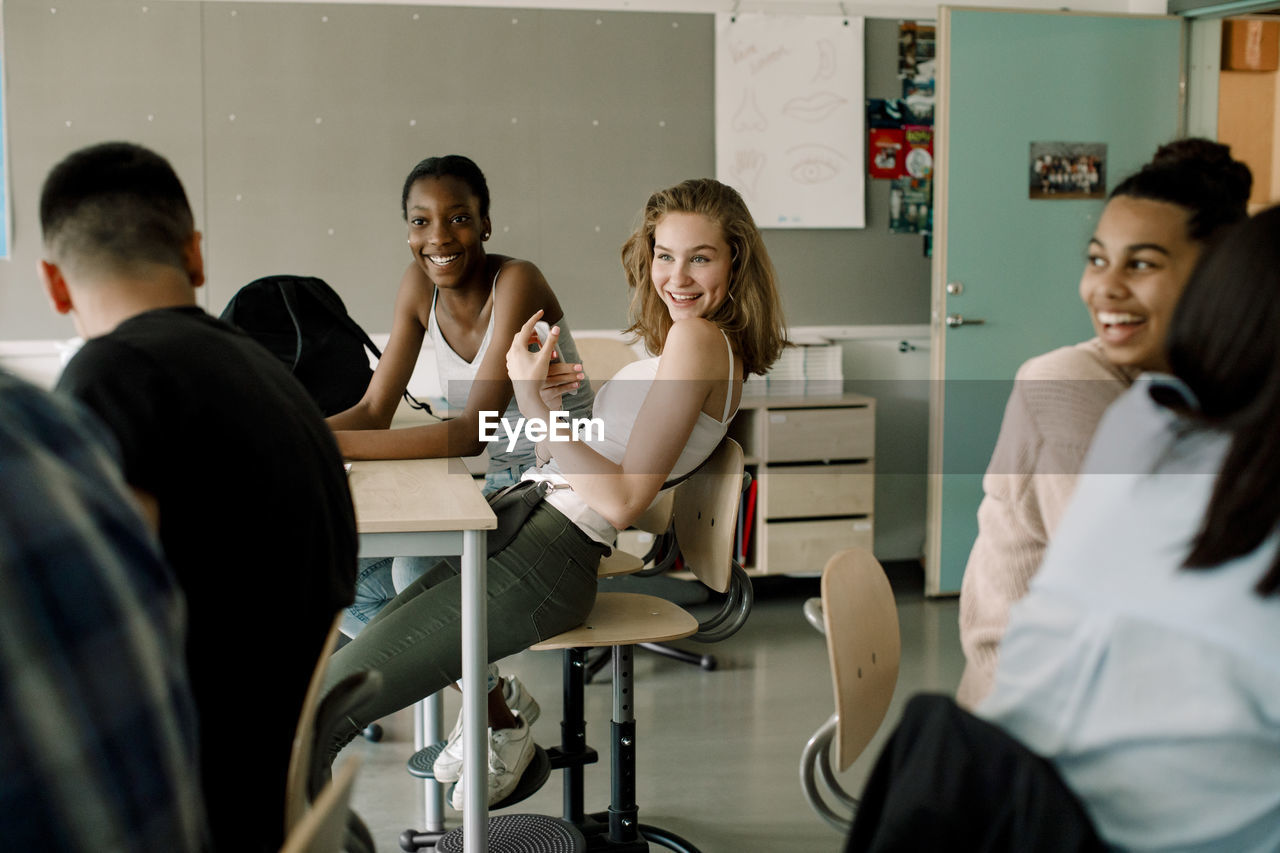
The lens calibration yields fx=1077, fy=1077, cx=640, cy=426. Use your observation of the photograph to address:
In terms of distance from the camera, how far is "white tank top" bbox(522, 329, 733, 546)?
1793 millimetres

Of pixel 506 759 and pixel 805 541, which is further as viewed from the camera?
pixel 805 541

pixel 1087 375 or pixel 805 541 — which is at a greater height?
pixel 1087 375

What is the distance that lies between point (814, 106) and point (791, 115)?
0.10 meters

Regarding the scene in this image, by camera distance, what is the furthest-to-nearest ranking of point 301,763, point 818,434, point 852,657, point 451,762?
point 818,434, point 451,762, point 852,657, point 301,763

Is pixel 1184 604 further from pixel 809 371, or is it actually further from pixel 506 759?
pixel 809 371

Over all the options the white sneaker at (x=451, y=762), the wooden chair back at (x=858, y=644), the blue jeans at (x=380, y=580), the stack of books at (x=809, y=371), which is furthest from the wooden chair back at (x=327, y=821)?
the stack of books at (x=809, y=371)

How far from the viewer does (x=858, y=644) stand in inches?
48.5

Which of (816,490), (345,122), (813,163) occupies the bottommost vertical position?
(816,490)

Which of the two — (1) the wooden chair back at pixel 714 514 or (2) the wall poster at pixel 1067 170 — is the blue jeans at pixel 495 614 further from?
(2) the wall poster at pixel 1067 170

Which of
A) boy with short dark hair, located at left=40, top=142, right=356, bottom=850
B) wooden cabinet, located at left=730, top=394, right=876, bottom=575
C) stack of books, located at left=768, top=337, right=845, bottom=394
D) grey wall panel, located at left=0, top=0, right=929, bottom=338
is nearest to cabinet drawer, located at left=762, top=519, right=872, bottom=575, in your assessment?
wooden cabinet, located at left=730, top=394, right=876, bottom=575

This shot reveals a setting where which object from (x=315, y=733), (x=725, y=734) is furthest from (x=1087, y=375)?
(x=725, y=734)

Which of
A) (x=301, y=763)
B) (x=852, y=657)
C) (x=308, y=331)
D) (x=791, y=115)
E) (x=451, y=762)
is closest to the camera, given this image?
(x=301, y=763)

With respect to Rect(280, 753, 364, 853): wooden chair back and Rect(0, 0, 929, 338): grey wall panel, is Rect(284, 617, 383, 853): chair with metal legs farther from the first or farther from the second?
Rect(0, 0, 929, 338): grey wall panel

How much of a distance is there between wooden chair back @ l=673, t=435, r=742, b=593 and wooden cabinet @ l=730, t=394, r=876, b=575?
1.70 metres
